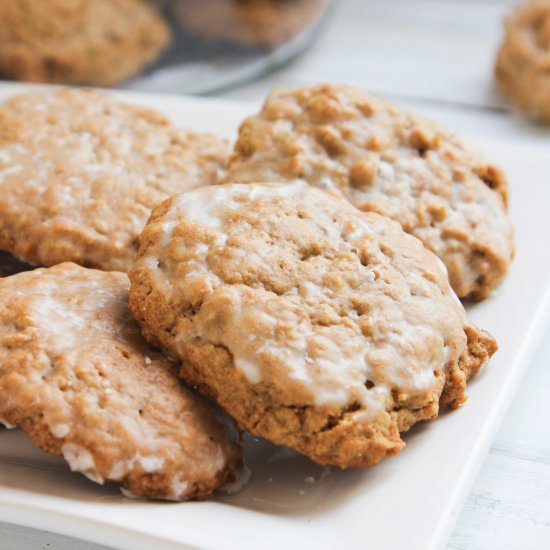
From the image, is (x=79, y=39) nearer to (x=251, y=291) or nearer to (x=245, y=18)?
(x=245, y=18)

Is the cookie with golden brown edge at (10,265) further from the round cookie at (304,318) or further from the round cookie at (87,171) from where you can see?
the round cookie at (304,318)

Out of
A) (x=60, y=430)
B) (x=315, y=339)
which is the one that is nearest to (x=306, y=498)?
(x=315, y=339)

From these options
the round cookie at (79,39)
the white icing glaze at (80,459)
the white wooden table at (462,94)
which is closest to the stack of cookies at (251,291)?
the white icing glaze at (80,459)

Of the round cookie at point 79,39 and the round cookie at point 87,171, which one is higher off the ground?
the round cookie at point 87,171

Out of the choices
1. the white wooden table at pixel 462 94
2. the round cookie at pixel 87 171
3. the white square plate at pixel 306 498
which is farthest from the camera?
the round cookie at pixel 87 171

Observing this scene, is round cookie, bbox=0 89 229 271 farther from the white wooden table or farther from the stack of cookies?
the white wooden table

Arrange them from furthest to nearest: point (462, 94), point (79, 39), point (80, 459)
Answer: point (462, 94), point (79, 39), point (80, 459)
